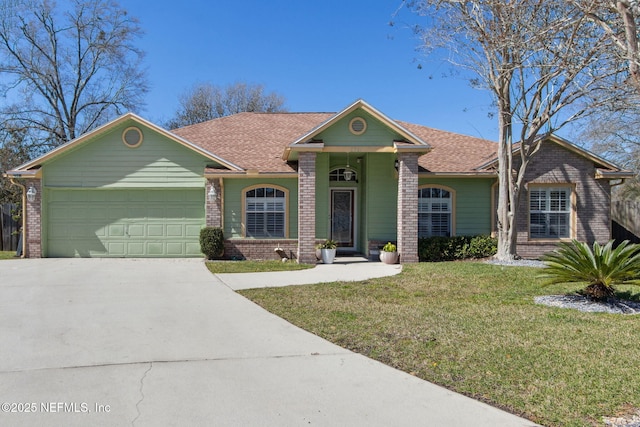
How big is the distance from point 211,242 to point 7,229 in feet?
34.5

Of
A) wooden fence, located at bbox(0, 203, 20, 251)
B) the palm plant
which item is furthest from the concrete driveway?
wooden fence, located at bbox(0, 203, 20, 251)

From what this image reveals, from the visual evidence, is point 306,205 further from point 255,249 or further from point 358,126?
point 358,126

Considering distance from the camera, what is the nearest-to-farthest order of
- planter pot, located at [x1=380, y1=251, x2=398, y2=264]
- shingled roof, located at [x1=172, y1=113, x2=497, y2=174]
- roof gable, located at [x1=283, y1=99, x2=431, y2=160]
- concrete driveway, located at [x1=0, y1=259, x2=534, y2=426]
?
concrete driveway, located at [x1=0, y1=259, x2=534, y2=426] → roof gable, located at [x1=283, y1=99, x2=431, y2=160] → planter pot, located at [x1=380, y1=251, x2=398, y2=264] → shingled roof, located at [x1=172, y1=113, x2=497, y2=174]

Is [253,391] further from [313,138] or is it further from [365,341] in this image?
[313,138]

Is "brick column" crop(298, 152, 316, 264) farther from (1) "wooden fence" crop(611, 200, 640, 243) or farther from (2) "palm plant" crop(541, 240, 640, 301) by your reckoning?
(1) "wooden fence" crop(611, 200, 640, 243)

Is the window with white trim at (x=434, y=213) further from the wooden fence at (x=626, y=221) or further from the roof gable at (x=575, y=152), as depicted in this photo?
the wooden fence at (x=626, y=221)

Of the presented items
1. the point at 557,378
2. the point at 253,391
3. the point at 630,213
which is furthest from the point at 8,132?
the point at 630,213

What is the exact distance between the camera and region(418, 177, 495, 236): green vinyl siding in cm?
1532

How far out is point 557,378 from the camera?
4.42 meters

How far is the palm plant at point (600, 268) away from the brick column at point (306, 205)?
23.5ft

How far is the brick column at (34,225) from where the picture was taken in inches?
579

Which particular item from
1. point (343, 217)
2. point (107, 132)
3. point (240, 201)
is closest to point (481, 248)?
point (343, 217)

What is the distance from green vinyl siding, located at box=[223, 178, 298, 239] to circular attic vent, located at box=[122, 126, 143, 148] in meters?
3.17

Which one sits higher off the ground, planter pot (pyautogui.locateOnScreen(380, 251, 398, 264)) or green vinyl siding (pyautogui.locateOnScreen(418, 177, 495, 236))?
green vinyl siding (pyautogui.locateOnScreen(418, 177, 495, 236))
